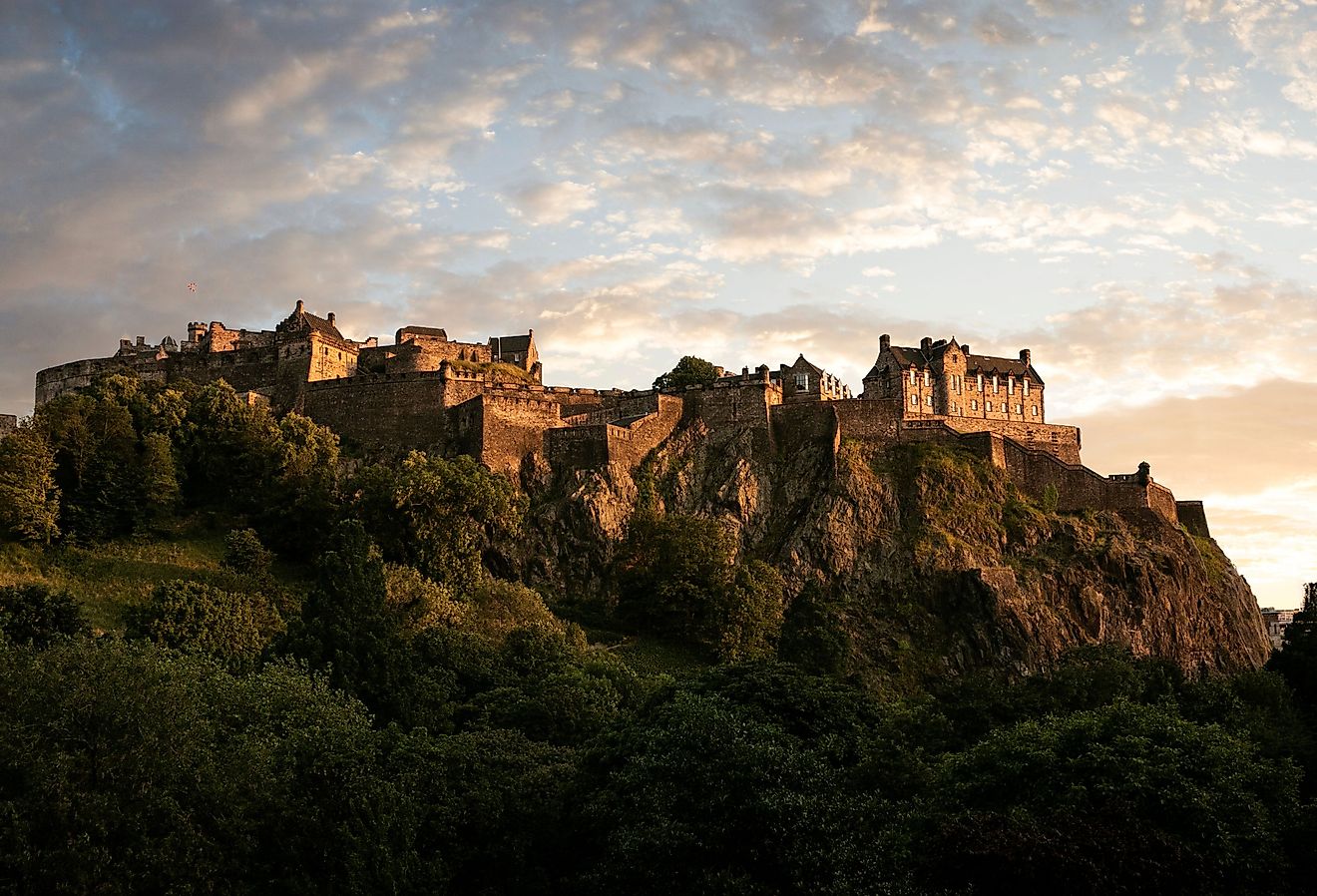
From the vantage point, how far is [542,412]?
272ft

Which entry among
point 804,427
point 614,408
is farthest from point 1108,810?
point 614,408

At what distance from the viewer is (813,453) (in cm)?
8206

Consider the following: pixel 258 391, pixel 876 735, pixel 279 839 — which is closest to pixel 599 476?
pixel 258 391

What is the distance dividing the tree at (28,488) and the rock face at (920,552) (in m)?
24.4

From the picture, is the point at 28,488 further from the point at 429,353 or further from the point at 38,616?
the point at 429,353

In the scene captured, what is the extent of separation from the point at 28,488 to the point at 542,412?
1124 inches

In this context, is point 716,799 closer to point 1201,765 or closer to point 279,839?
point 279,839

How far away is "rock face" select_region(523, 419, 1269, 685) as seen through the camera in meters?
73.4

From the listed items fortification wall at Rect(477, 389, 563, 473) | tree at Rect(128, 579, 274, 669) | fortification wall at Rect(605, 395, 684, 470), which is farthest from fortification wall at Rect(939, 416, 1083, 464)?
tree at Rect(128, 579, 274, 669)

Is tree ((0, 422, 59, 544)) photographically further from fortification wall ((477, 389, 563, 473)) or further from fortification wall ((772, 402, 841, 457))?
fortification wall ((772, 402, 841, 457))

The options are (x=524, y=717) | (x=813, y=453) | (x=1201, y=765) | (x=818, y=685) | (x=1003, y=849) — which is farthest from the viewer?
(x=813, y=453)

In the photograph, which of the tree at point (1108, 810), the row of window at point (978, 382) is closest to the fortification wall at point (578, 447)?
the row of window at point (978, 382)

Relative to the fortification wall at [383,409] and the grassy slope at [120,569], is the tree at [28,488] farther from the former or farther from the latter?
the fortification wall at [383,409]

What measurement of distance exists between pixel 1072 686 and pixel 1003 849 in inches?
977
